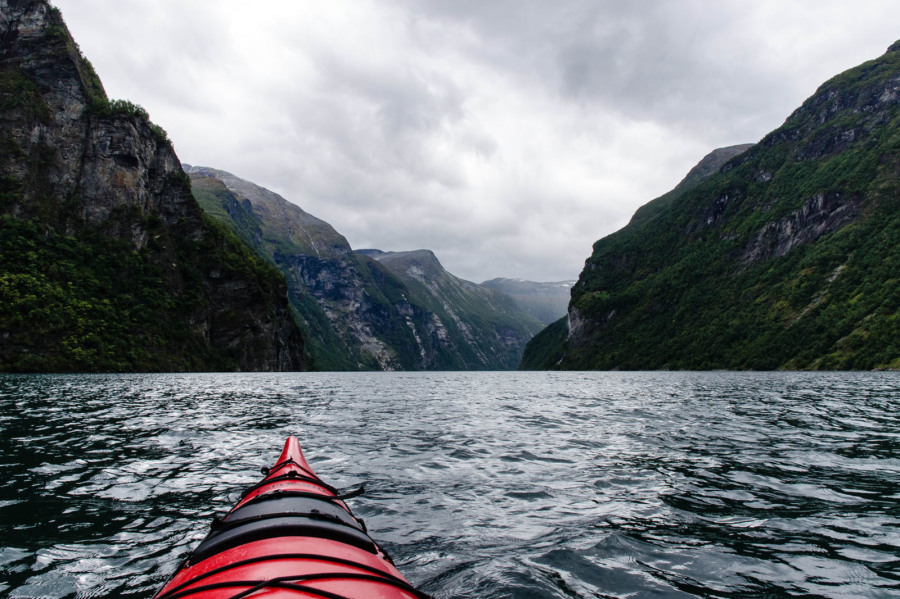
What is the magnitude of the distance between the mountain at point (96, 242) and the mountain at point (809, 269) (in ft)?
459

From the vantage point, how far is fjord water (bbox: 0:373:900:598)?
242 inches

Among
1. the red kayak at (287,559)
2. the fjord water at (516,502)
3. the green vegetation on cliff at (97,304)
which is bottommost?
the fjord water at (516,502)

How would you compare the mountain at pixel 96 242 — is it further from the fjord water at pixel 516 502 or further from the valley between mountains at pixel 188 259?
the fjord water at pixel 516 502

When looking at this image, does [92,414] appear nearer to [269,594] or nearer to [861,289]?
[269,594]

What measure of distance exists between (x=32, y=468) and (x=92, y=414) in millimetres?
13023

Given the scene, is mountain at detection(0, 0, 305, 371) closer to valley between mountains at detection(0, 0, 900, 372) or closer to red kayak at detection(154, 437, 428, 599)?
valley between mountains at detection(0, 0, 900, 372)

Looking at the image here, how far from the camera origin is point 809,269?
141125 mm

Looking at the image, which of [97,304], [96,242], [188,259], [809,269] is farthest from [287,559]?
[809,269]

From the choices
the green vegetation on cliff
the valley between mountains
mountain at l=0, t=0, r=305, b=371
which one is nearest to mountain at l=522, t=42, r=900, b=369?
the valley between mountains

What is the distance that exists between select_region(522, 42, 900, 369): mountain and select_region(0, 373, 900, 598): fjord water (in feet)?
345

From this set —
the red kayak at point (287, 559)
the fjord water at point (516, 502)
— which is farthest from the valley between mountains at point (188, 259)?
the red kayak at point (287, 559)

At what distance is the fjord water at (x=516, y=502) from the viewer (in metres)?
6.15

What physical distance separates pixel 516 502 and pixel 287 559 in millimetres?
6958

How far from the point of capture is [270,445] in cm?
1627
